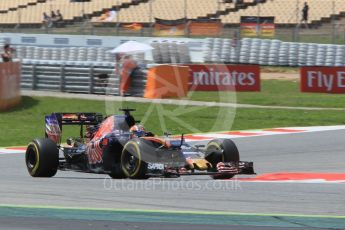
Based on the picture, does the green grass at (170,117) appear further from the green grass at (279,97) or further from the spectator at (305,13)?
the spectator at (305,13)

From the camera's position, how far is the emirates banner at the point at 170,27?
140 feet

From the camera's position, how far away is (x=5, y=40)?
47.1 meters

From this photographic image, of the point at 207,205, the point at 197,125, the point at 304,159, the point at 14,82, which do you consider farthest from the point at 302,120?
the point at 207,205

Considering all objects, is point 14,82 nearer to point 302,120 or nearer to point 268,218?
point 302,120

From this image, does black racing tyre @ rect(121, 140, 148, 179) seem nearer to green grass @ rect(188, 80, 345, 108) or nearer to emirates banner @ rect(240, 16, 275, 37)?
green grass @ rect(188, 80, 345, 108)

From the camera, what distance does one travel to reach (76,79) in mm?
29281

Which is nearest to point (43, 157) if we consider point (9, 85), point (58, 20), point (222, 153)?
point (222, 153)

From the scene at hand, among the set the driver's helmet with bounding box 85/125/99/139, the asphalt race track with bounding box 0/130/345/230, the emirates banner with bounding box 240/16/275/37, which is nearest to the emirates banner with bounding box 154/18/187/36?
the emirates banner with bounding box 240/16/275/37

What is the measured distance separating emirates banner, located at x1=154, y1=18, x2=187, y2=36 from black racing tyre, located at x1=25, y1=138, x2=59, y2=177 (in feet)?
97.4

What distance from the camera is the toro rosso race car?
38.6 feet

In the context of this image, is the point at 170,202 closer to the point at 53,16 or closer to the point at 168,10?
the point at 168,10

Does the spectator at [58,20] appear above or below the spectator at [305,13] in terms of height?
below

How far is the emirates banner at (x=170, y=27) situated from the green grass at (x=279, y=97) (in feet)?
38.6

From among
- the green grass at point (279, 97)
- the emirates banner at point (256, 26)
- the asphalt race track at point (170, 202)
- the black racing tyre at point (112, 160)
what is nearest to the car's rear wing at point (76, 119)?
the asphalt race track at point (170, 202)
